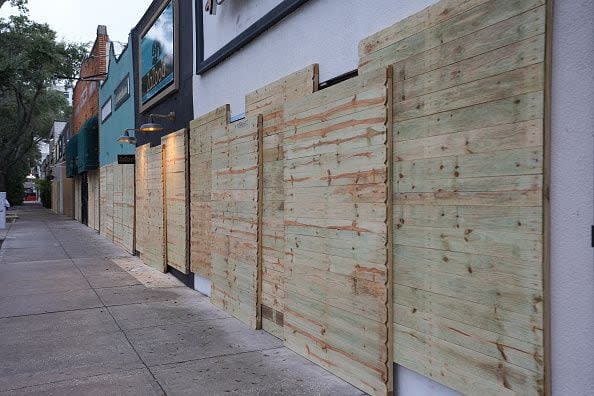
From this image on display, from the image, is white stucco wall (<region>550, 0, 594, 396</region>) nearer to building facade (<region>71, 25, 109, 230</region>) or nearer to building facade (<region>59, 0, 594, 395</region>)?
building facade (<region>59, 0, 594, 395</region>)

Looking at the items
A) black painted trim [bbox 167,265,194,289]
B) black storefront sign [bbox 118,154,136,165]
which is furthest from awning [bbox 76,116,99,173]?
black painted trim [bbox 167,265,194,289]

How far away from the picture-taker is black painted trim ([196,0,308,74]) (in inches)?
243

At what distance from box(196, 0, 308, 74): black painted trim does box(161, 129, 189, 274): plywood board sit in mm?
1470

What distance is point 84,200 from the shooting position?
26.6m

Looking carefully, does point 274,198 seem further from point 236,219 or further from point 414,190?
point 414,190

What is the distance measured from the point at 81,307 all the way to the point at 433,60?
644cm

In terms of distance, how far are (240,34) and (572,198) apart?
565cm

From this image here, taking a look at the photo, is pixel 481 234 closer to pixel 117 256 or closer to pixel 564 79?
pixel 564 79

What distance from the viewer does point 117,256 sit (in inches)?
553

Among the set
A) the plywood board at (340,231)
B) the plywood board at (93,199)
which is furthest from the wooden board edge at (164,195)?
the plywood board at (93,199)

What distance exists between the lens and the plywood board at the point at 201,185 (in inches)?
334

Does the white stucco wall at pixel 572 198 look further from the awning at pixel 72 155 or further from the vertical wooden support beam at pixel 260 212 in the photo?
the awning at pixel 72 155

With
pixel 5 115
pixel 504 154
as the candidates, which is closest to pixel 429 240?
pixel 504 154

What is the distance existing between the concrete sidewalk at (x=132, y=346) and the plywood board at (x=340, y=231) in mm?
315
